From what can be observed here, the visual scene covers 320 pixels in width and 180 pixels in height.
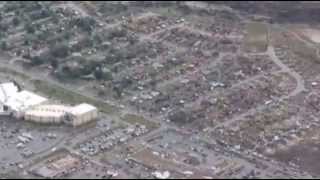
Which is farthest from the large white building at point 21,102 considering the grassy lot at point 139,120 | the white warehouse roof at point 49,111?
the grassy lot at point 139,120

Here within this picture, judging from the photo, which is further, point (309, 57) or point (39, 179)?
point (309, 57)

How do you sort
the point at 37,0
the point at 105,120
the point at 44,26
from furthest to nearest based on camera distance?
the point at 37,0 < the point at 44,26 < the point at 105,120

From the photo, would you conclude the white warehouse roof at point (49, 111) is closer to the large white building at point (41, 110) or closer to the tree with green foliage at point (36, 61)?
the large white building at point (41, 110)

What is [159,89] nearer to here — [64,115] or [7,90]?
[64,115]

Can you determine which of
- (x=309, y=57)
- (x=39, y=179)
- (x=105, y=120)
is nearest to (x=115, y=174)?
(x=39, y=179)

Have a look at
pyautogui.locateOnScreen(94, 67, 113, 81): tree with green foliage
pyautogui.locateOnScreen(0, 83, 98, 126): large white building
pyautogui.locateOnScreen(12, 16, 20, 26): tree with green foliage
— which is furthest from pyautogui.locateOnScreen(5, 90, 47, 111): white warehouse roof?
pyautogui.locateOnScreen(12, 16, 20, 26): tree with green foliage

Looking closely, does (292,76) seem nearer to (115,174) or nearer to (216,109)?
(216,109)
